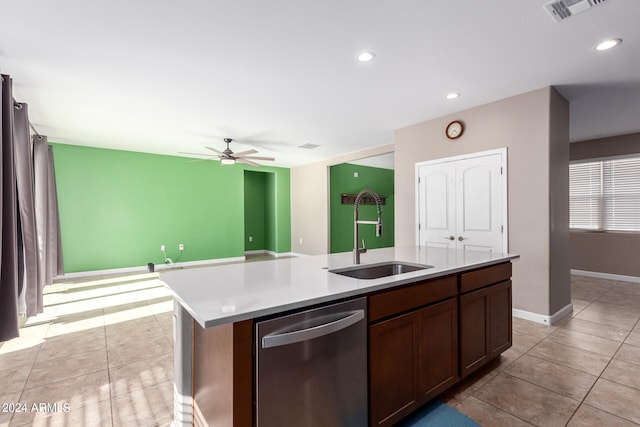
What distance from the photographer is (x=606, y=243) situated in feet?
16.9

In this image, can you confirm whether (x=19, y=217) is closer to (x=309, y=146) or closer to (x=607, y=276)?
(x=309, y=146)

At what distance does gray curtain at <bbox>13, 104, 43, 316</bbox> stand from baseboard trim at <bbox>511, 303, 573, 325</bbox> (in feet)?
16.4

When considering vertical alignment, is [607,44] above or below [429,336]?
above

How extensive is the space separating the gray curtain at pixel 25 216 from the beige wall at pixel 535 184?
501cm

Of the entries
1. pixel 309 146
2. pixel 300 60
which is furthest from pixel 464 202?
pixel 309 146

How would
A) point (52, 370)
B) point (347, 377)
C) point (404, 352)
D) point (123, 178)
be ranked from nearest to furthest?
point (347, 377)
point (404, 352)
point (52, 370)
point (123, 178)

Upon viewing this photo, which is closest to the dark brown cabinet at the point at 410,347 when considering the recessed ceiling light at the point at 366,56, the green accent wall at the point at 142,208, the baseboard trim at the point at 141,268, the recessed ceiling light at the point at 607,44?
the recessed ceiling light at the point at 366,56

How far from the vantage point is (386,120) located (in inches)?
168

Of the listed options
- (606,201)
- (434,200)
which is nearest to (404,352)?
(434,200)

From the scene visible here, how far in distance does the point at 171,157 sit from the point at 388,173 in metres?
5.91

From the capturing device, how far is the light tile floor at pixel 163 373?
69.3 inches

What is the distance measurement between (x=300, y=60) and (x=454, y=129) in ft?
7.94

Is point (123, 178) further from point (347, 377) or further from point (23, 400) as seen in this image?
point (347, 377)

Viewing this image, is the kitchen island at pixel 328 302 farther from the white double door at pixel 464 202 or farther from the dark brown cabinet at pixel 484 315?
the white double door at pixel 464 202
